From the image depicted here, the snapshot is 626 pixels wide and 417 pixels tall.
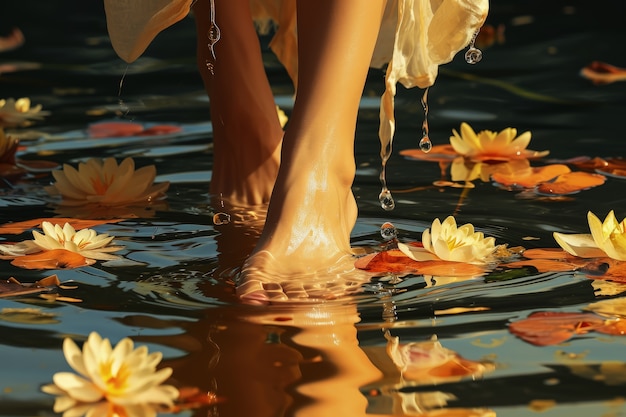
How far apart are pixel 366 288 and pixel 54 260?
55cm

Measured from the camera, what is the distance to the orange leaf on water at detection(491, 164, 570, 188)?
2582 mm

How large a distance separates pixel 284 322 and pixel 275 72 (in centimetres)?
261

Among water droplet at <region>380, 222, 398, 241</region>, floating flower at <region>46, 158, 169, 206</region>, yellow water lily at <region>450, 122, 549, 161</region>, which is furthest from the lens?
yellow water lily at <region>450, 122, 549, 161</region>

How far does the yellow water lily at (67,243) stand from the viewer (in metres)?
2.03

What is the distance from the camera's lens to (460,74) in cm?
401

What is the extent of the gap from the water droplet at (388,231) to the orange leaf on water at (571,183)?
17.1 inches

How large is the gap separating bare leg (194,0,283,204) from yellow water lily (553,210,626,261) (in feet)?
2.46

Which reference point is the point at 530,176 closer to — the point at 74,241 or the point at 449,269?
the point at 449,269

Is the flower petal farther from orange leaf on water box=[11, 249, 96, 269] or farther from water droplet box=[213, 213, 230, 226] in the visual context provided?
orange leaf on water box=[11, 249, 96, 269]

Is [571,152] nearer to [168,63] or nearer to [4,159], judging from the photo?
[4,159]

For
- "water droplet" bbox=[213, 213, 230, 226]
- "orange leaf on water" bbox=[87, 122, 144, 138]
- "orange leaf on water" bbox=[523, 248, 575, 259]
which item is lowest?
"orange leaf on water" bbox=[523, 248, 575, 259]

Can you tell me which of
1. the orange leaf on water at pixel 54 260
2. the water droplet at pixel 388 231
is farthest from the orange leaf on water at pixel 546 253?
the orange leaf on water at pixel 54 260

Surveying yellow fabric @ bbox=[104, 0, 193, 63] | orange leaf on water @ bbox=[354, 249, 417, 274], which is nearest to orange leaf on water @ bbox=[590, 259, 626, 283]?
orange leaf on water @ bbox=[354, 249, 417, 274]

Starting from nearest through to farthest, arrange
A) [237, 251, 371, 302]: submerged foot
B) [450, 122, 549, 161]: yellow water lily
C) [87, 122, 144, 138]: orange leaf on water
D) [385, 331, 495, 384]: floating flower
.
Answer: [385, 331, 495, 384]: floating flower, [237, 251, 371, 302]: submerged foot, [450, 122, 549, 161]: yellow water lily, [87, 122, 144, 138]: orange leaf on water
